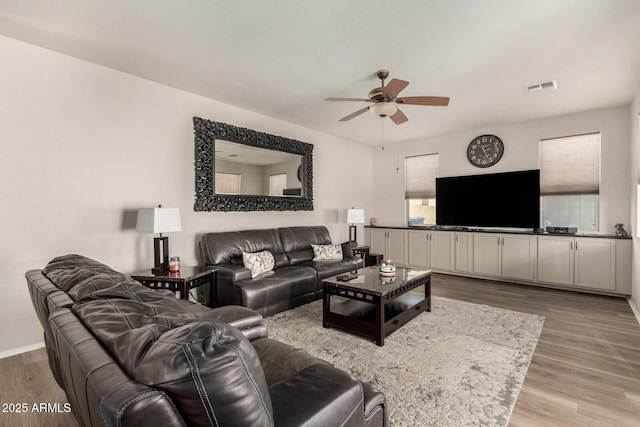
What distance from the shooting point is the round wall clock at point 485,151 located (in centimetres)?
538

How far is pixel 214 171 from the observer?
4043 mm

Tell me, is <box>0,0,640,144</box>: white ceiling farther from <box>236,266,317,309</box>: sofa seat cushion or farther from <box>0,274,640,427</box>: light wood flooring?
A: <box>0,274,640,427</box>: light wood flooring

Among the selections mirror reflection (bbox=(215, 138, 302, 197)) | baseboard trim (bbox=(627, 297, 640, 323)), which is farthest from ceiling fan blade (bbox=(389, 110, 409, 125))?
baseboard trim (bbox=(627, 297, 640, 323))

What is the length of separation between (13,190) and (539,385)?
4397mm

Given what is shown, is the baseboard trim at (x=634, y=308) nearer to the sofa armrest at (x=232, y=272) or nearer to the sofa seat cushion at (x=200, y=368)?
the sofa armrest at (x=232, y=272)

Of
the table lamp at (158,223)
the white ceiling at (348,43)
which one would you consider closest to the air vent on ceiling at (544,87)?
the white ceiling at (348,43)

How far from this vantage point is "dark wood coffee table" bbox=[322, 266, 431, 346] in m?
2.83

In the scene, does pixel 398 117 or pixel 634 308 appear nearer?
pixel 398 117

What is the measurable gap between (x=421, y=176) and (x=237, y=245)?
413 cm

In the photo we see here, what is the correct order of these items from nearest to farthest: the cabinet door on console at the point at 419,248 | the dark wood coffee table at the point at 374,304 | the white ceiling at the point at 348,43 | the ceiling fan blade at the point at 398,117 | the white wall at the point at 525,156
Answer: the white ceiling at the point at 348,43 < the dark wood coffee table at the point at 374,304 < the ceiling fan blade at the point at 398,117 < the white wall at the point at 525,156 < the cabinet door on console at the point at 419,248

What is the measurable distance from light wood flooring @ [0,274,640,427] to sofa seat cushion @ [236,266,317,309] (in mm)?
1620

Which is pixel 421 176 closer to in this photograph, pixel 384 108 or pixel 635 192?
pixel 635 192

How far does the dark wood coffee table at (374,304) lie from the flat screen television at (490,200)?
2.49m

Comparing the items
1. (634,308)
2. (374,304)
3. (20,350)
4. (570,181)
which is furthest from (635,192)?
(20,350)
